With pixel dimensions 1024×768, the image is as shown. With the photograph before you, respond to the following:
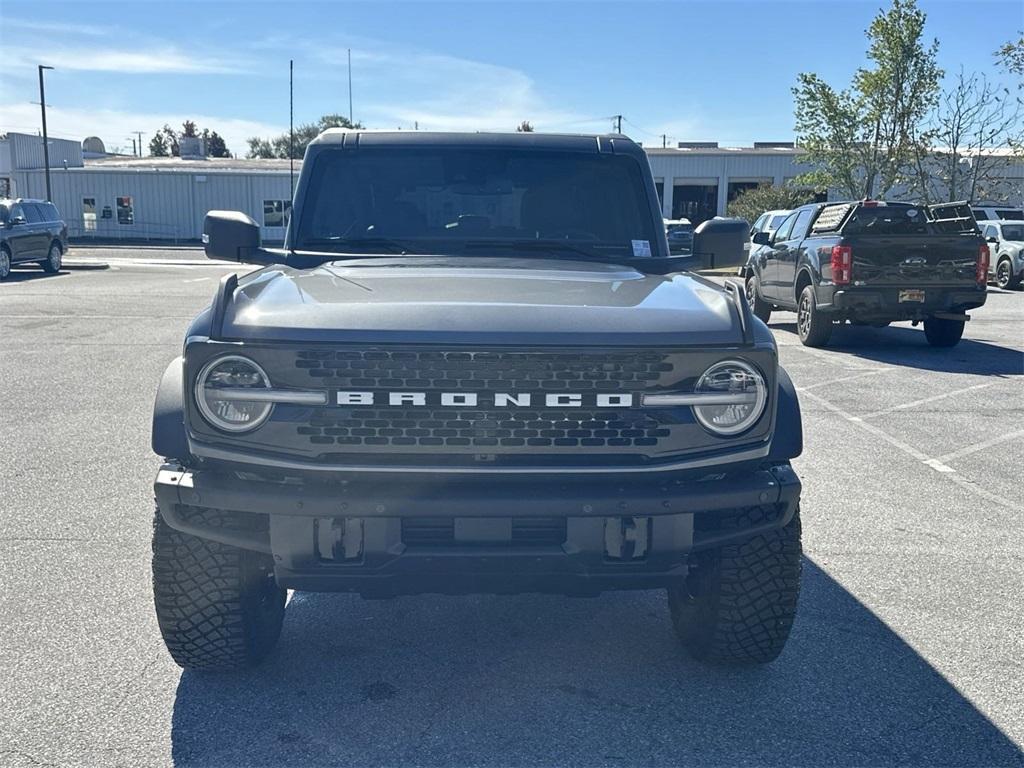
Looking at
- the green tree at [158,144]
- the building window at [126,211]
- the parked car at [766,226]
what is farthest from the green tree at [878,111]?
the green tree at [158,144]

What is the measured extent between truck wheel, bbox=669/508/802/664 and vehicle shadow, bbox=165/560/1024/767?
0.15 m

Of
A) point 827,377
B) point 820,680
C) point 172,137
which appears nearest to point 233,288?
point 820,680

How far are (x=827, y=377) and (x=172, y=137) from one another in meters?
111

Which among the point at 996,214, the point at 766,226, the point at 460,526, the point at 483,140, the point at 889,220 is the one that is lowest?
the point at 460,526

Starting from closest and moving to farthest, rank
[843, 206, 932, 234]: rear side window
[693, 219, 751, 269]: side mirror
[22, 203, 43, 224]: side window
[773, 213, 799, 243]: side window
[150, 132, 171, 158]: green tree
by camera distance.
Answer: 1. [693, 219, 751, 269]: side mirror
2. [843, 206, 932, 234]: rear side window
3. [773, 213, 799, 243]: side window
4. [22, 203, 43, 224]: side window
5. [150, 132, 171, 158]: green tree

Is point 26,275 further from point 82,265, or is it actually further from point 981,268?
point 981,268

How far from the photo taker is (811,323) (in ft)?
40.7

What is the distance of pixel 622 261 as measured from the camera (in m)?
4.34

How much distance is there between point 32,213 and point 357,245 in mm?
22128

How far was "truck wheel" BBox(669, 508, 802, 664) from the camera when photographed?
3301mm

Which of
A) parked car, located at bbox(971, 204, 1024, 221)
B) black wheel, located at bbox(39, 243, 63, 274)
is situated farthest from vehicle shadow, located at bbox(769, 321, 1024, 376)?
black wheel, located at bbox(39, 243, 63, 274)

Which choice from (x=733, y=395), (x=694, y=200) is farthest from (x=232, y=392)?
(x=694, y=200)

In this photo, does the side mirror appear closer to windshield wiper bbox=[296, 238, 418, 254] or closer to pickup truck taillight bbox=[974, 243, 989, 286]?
windshield wiper bbox=[296, 238, 418, 254]

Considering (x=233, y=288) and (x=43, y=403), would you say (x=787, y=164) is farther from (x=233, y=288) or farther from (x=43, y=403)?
(x=233, y=288)
